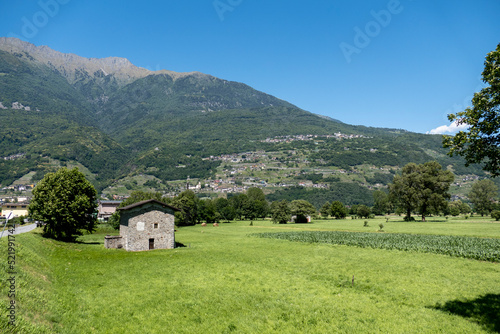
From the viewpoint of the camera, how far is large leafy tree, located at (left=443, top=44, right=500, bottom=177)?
46.0ft

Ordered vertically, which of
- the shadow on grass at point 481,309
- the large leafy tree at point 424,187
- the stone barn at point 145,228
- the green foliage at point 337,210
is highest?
the large leafy tree at point 424,187

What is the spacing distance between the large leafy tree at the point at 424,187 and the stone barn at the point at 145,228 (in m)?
76.4

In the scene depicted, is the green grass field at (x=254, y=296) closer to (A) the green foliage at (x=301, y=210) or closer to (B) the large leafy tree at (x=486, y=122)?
(B) the large leafy tree at (x=486, y=122)

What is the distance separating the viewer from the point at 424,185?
8875cm

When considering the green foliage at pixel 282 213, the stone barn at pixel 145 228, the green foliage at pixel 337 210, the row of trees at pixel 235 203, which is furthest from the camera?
the green foliage at pixel 337 210

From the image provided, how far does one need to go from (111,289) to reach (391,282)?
20839 mm

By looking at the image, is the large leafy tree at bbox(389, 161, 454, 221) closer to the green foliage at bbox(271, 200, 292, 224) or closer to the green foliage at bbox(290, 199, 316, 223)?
the green foliage at bbox(290, 199, 316, 223)

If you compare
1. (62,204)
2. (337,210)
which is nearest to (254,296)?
(62,204)

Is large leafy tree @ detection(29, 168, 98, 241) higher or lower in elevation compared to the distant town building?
higher

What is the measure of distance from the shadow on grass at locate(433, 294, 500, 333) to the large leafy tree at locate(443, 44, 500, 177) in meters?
7.62

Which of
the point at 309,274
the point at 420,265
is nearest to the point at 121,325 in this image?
the point at 309,274

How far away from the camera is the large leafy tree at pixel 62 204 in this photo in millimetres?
42812

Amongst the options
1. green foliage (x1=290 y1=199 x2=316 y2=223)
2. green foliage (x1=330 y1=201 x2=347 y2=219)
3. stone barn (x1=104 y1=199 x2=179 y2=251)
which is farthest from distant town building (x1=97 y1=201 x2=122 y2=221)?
stone barn (x1=104 y1=199 x2=179 y2=251)

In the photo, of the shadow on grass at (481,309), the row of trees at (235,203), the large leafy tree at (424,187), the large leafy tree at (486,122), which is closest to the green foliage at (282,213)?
the row of trees at (235,203)
